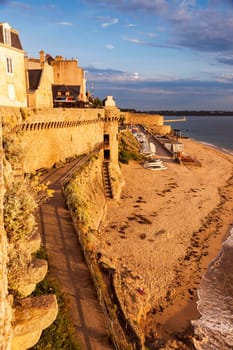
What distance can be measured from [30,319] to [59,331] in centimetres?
324

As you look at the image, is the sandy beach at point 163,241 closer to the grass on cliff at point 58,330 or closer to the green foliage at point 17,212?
the grass on cliff at point 58,330

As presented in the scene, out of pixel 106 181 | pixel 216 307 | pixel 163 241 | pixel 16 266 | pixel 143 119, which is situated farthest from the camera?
pixel 143 119

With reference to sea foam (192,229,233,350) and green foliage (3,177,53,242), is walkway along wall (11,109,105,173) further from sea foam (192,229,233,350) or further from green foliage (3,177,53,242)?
sea foam (192,229,233,350)

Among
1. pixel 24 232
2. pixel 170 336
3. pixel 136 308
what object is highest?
pixel 24 232

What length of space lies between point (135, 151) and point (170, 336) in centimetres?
3203

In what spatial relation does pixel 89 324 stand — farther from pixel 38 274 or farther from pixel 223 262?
pixel 223 262

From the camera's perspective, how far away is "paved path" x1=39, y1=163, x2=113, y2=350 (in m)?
7.57

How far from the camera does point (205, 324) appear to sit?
11.9 metres

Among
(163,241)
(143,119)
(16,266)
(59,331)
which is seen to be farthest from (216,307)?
(143,119)

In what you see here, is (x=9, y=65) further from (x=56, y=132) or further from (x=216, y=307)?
(x=216, y=307)

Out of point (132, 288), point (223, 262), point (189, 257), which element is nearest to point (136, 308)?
point (132, 288)

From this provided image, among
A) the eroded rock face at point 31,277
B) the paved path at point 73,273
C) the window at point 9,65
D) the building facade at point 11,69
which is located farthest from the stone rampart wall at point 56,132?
the eroded rock face at point 31,277

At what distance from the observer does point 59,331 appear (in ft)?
23.1

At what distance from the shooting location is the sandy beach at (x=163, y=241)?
39.8 feet
